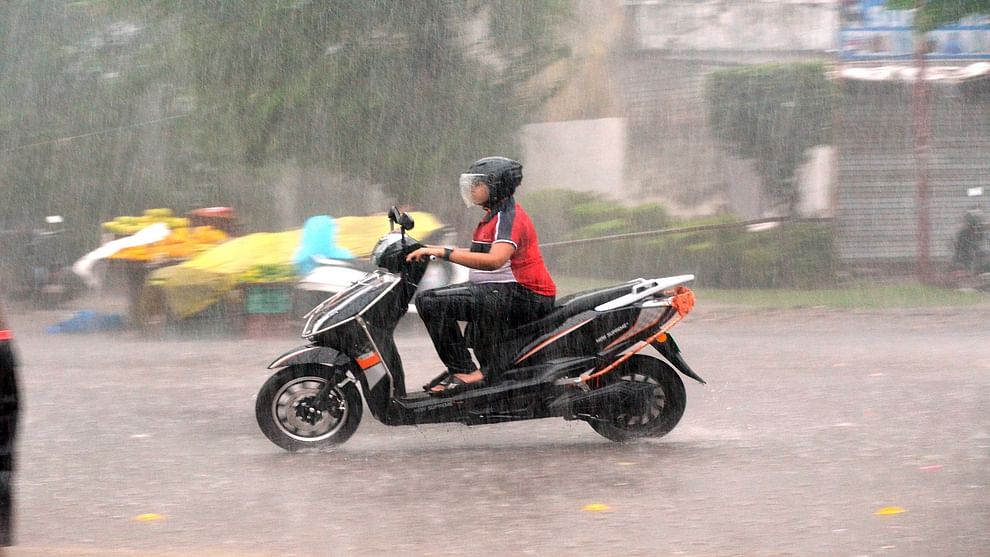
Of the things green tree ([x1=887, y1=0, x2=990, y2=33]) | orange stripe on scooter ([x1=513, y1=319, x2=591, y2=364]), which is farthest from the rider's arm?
green tree ([x1=887, y1=0, x2=990, y2=33])

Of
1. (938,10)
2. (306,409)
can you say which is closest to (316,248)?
(306,409)

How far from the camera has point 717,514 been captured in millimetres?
5293

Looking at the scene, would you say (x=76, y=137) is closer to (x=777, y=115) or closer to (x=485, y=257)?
(x=777, y=115)

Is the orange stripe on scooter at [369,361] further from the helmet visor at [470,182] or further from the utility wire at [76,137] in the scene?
the utility wire at [76,137]

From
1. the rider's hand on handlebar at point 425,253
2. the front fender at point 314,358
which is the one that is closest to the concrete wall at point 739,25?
the rider's hand on handlebar at point 425,253

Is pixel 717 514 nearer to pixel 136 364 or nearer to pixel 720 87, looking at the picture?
pixel 136 364

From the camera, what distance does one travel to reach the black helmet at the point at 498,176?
21.1 feet

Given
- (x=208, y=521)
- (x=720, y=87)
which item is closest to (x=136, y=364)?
(x=208, y=521)

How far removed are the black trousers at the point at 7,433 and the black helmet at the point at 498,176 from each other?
2.92m

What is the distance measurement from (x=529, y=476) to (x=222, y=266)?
6.27 m

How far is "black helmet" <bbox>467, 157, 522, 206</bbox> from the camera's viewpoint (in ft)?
21.1

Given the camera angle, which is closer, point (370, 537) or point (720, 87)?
point (370, 537)

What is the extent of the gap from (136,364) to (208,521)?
507 centimetres

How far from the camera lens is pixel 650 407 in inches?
259
